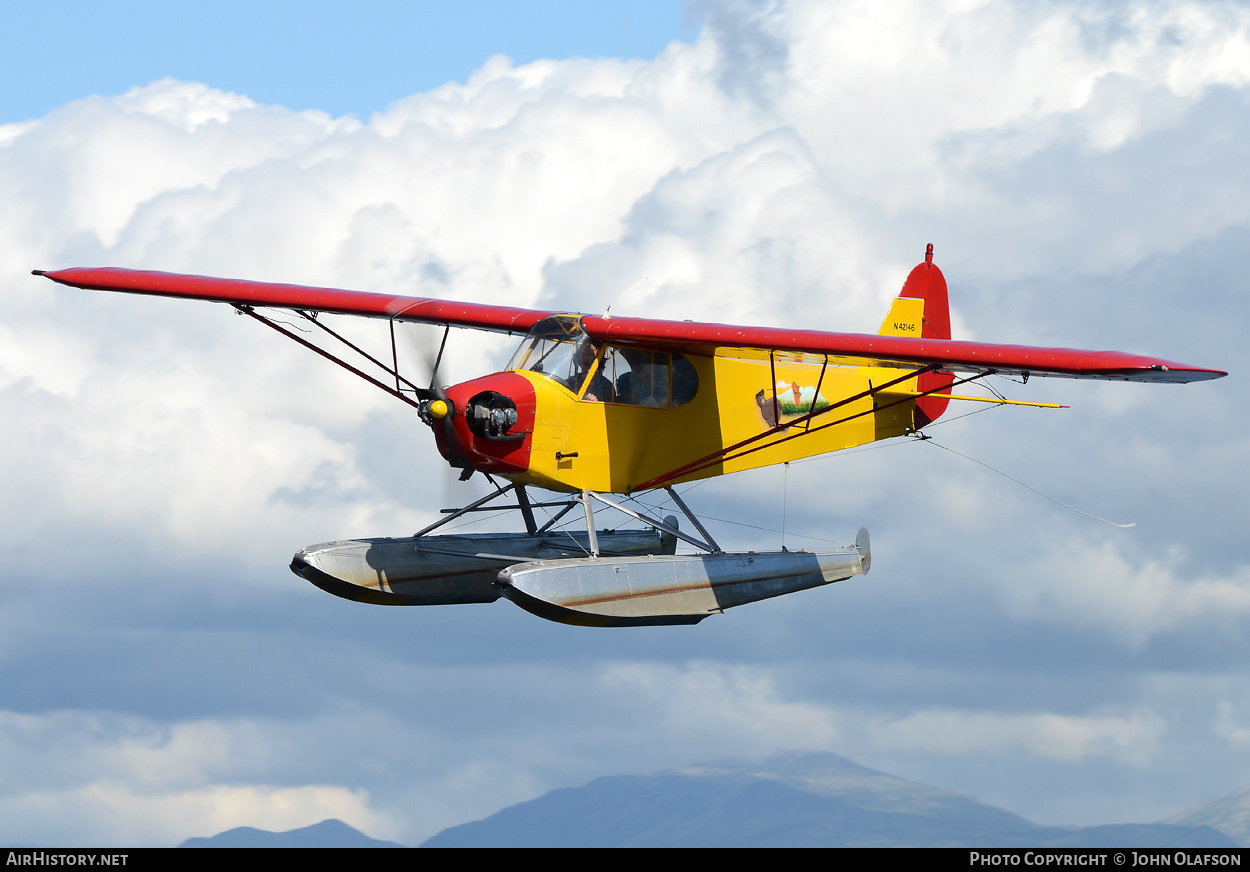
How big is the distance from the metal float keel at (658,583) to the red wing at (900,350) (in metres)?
3.24

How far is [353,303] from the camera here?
22.6 meters

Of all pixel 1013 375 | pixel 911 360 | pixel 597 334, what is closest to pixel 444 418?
pixel 597 334

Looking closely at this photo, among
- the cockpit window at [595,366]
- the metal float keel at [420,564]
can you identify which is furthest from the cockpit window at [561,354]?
the metal float keel at [420,564]

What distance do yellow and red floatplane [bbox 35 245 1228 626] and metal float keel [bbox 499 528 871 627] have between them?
0.03 meters

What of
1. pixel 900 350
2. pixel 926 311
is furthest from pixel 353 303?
pixel 926 311

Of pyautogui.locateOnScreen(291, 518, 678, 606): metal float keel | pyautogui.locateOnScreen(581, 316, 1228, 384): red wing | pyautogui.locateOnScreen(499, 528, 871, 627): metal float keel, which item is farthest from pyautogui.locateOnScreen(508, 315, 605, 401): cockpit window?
pyautogui.locateOnScreen(291, 518, 678, 606): metal float keel

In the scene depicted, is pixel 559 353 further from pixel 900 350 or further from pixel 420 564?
pixel 900 350

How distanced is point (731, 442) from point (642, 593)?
11.2 feet

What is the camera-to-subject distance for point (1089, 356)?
18.0 m

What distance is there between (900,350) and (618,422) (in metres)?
4.25

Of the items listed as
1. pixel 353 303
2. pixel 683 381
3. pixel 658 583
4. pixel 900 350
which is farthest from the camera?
pixel 353 303
